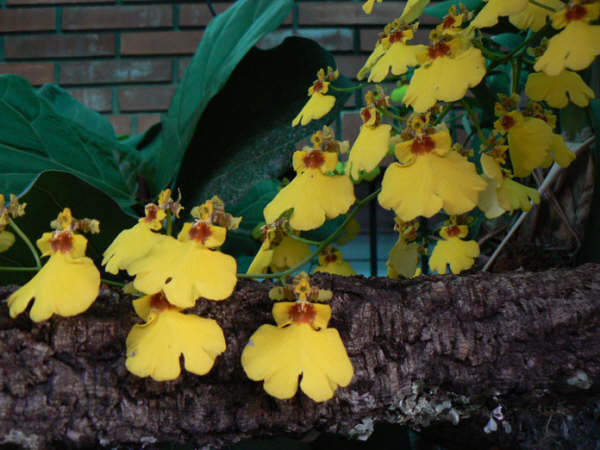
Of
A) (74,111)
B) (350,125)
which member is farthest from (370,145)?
(350,125)

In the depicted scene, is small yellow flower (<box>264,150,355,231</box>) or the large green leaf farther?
the large green leaf

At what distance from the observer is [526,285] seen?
0.43 m

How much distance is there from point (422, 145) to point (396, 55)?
0.10 m

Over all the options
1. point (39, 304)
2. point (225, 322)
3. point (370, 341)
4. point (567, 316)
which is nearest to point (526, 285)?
point (567, 316)

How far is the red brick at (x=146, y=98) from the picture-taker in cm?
166

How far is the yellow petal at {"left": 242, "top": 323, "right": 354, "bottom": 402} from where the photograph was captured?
12.3 inches

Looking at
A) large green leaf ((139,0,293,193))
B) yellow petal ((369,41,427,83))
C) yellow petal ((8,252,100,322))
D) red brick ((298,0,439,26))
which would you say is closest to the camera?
yellow petal ((8,252,100,322))

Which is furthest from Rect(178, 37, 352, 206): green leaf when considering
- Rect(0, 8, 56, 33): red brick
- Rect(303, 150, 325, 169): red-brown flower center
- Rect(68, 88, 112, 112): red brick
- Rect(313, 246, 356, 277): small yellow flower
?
Rect(0, 8, 56, 33): red brick

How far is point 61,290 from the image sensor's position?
0.31m

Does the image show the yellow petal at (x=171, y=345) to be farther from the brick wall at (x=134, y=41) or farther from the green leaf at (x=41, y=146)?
the brick wall at (x=134, y=41)

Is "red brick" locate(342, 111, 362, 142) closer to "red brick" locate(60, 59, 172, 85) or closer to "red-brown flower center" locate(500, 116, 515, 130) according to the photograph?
"red brick" locate(60, 59, 172, 85)

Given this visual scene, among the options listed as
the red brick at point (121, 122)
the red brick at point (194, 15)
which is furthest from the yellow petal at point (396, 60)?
the red brick at point (121, 122)

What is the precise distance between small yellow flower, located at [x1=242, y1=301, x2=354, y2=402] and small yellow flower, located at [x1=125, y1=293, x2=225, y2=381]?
29 millimetres

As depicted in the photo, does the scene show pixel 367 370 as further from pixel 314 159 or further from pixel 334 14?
pixel 334 14
